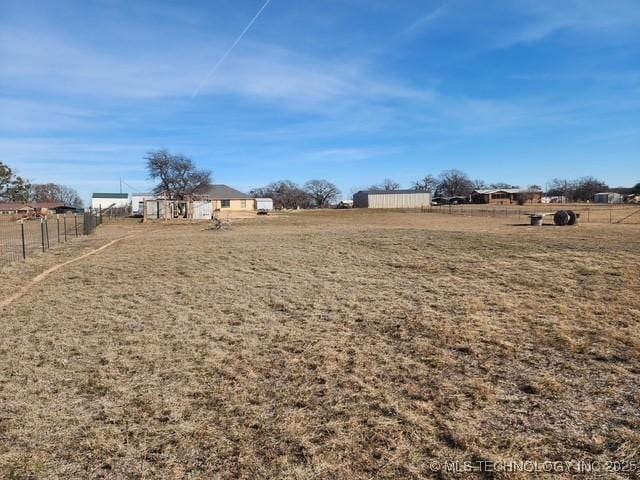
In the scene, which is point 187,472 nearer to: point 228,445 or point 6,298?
point 228,445

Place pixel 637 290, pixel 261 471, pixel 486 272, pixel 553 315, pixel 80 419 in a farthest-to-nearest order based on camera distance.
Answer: pixel 486 272 < pixel 637 290 < pixel 553 315 < pixel 80 419 < pixel 261 471

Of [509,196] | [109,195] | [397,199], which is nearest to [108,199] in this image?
[109,195]

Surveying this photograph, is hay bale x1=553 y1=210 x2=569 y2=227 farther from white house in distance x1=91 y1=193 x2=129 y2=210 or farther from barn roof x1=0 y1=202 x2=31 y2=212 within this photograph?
barn roof x1=0 y1=202 x2=31 y2=212

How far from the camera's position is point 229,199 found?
7919 centimetres

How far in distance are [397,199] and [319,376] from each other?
95.9 m

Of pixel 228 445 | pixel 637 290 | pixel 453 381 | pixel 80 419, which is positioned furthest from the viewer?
pixel 637 290

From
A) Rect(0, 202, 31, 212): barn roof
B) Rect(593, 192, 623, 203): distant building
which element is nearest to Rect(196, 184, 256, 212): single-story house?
Rect(0, 202, 31, 212): barn roof

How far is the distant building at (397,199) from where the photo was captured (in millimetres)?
98500

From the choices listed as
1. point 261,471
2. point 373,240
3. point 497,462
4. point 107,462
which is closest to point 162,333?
point 107,462

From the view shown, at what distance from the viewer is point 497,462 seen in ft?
10.8

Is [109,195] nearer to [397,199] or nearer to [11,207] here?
[11,207]

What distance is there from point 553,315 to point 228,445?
595cm

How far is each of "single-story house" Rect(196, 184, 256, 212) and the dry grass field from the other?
68.2 meters

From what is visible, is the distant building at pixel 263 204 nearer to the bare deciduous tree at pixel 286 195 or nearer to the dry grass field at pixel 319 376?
the bare deciduous tree at pixel 286 195
